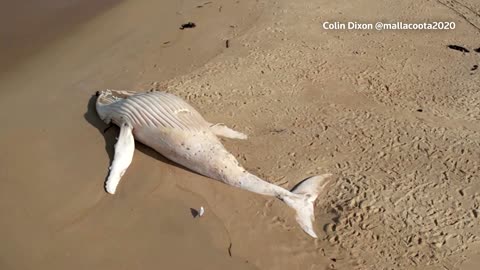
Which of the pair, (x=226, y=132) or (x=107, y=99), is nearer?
(x=226, y=132)

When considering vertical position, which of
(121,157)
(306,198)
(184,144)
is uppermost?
(184,144)

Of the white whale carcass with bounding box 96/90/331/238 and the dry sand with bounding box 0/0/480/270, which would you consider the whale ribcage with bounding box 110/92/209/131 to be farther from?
the dry sand with bounding box 0/0/480/270

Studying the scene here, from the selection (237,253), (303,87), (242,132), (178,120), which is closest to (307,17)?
(303,87)

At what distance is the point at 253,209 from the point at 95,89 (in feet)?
12.0

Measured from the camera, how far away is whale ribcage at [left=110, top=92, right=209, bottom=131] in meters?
6.64

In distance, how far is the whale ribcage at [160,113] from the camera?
6.64 meters

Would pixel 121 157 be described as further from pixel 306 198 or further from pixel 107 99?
pixel 306 198

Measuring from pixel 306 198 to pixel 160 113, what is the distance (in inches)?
90.5

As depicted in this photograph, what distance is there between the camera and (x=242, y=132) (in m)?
7.17

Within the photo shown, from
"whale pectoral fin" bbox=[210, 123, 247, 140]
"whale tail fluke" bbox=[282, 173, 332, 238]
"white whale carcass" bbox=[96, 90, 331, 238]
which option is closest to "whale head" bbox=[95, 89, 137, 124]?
"white whale carcass" bbox=[96, 90, 331, 238]

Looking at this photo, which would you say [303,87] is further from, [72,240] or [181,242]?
[72,240]

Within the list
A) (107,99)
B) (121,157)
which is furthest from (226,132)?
(107,99)

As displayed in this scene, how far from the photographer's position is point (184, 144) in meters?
6.45

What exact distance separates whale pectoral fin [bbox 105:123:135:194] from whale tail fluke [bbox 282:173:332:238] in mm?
2116
